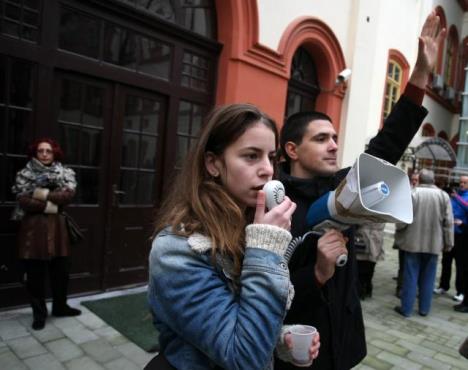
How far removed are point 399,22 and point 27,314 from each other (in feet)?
35.4

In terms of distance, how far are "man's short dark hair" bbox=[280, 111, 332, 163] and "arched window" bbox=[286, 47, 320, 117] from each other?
527 cm

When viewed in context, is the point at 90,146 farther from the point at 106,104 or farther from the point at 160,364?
the point at 160,364

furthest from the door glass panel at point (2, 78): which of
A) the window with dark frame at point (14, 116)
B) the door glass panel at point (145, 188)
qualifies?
the door glass panel at point (145, 188)

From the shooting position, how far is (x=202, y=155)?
1.25m

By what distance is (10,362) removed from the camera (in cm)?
308

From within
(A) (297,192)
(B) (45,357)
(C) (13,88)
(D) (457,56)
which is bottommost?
(B) (45,357)

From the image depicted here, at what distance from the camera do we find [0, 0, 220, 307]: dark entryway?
3.85 meters

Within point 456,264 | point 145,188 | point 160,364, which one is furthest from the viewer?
point 456,264

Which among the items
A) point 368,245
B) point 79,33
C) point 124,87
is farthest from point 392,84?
point 79,33

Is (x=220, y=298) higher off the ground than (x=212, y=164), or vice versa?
(x=212, y=164)

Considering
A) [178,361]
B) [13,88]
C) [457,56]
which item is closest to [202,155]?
[178,361]

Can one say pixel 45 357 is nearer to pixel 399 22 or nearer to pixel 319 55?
pixel 319 55

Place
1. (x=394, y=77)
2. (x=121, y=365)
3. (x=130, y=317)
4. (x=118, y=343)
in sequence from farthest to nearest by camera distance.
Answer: (x=394, y=77)
(x=130, y=317)
(x=118, y=343)
(x=121, y=365)

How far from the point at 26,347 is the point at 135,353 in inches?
37.1
